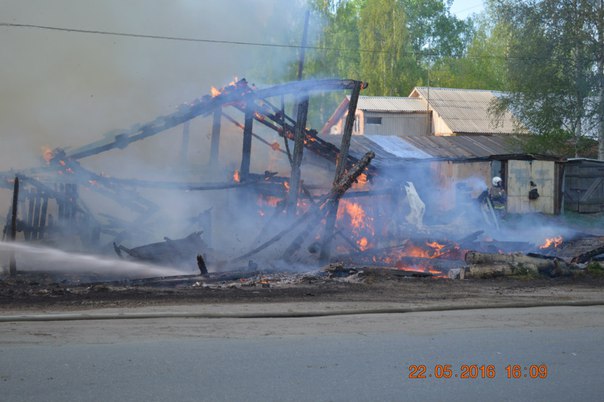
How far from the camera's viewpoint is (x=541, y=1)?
30344mm

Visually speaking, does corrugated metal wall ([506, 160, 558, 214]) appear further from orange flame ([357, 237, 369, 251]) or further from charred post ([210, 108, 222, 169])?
charred post ([210, 108, 222, 169])

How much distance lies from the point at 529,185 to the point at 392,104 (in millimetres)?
16180

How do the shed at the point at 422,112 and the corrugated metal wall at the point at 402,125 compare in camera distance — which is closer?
the shed at the point at 422,112

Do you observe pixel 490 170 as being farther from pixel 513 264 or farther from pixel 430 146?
pixel 513 264

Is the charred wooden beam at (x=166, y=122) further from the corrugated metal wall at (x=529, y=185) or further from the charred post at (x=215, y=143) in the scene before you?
the corrugated metal wall at (x=529, y=185)

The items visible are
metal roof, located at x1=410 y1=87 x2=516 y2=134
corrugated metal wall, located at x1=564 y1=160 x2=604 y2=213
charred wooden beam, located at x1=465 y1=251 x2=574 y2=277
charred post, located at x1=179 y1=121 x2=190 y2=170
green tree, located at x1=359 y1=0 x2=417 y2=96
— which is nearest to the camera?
charred wooden beam, located at x1=465 y1=251 x2=574 y2=277

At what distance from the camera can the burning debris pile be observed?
15227mm

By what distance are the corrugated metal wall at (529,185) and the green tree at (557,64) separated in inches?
137

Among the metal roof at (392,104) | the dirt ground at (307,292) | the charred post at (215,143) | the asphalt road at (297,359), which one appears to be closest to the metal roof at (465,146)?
the metal roof at (392,104)

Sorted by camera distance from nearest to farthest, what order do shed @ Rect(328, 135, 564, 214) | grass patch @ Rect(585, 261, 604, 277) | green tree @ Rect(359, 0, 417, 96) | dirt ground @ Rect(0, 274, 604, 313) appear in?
dirt ground @ Rect(0, 274, 604, 313)
grass patch @ Rect(585, 261, 604, 277)
shed @ Rect(328, 135, 564, 214)
green tree @ Rect(359, 0, 417, 96)

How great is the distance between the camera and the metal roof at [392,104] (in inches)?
1634

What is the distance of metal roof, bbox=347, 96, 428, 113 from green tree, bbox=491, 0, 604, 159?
10902 mm

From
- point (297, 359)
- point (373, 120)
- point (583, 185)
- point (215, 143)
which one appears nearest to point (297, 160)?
point (215, 143)

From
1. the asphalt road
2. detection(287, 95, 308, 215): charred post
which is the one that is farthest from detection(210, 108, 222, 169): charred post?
the asphalt road
